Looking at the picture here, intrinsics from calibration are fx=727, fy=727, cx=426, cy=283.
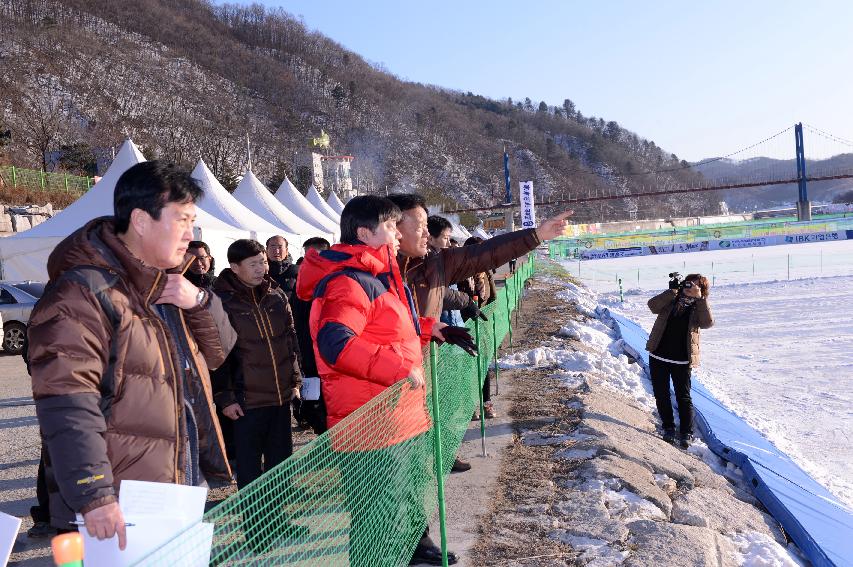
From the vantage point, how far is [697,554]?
4148 millimetres

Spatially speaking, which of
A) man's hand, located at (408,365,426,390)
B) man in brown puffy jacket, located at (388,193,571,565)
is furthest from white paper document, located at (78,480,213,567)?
man in brown puffy jacket, located at (388,193,571,565)

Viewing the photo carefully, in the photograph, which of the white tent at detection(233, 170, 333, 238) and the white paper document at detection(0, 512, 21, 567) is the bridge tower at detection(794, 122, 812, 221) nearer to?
the white tent at detection(233, 170, 333, 238)

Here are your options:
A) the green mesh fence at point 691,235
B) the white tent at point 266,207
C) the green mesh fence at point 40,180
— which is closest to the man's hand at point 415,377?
the white tent at point 266,207

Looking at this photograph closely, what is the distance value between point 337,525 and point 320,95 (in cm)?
14477

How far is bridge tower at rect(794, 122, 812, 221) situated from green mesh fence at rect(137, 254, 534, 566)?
87.6 meters

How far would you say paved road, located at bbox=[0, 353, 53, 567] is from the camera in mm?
4238

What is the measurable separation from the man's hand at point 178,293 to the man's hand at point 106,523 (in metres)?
0.61

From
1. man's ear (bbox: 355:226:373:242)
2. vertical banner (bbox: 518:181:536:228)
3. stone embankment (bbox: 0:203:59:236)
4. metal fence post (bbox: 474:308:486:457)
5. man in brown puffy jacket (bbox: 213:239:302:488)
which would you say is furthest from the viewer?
vertical banner (bbox: 518:181:536:228)

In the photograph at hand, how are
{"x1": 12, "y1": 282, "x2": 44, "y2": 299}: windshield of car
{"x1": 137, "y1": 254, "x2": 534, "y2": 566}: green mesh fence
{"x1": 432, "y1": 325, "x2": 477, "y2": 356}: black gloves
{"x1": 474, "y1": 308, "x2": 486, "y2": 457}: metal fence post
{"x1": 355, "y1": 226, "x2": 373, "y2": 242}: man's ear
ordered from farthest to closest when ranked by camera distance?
{"x1": 12, "y1": 282, "x2": 44, "y2": 299}: windshield of car
{"x1": 474, "y1": 308, "x2": 486, "y2": 457}: metal fence post
{"x1": 432, "y1": 325, "x2": 477, "y2": 356}: black gloves
{"x1": 355, "y1": 226, "x2": 373, "y2": 242}: man's ear
{"x1": 137, "y1": 254, "x2": 534, "y2": 566}: green mesh fence

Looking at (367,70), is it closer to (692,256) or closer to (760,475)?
(692,256)

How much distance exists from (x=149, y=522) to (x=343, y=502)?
3.57 ft

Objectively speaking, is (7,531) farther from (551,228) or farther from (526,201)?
(526,201)

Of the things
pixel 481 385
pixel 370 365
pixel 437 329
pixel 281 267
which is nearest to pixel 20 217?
pixel 281 267

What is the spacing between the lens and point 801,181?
82250mm
